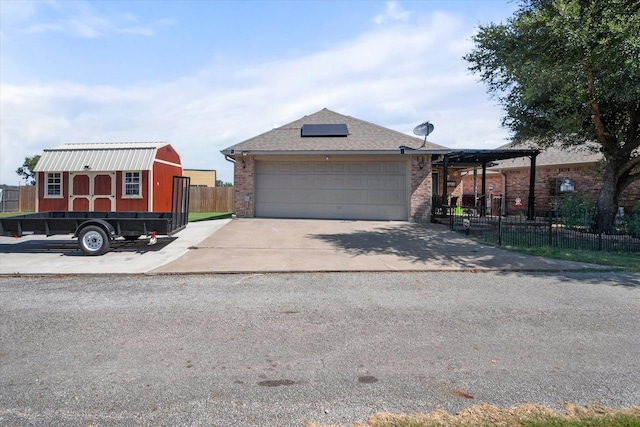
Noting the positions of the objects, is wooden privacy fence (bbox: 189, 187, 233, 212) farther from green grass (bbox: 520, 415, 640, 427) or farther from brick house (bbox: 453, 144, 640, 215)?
green grass (bbox: 520, 415, 640, 427)

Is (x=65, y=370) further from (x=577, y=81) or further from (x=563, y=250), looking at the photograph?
(x=577, y=81)

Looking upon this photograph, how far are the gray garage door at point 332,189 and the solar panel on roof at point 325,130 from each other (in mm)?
1846

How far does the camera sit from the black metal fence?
36.7ft

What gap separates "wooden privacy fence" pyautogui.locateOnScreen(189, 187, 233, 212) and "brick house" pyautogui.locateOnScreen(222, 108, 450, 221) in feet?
29.3

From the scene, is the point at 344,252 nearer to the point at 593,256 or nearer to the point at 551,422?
the point at 593,256

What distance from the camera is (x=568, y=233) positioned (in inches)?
512

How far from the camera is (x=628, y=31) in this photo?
9.70 metres

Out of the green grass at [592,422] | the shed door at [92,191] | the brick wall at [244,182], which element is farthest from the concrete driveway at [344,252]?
the green grass at [592,422]

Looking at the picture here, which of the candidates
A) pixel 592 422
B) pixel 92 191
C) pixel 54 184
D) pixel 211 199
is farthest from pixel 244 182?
pixel 592 422

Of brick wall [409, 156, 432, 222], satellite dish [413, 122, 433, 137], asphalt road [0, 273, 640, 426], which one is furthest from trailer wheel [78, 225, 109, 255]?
satellite dish [413, 122, 433, 137]

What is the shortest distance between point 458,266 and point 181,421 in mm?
6986

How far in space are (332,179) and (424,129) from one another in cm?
429

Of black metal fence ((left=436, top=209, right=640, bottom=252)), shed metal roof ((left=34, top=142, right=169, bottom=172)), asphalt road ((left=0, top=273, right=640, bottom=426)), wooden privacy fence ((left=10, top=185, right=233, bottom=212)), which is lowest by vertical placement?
asphalt road ((left=0, top=273, right=640, bottom=426))

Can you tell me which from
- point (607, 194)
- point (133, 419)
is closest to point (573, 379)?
point (133, 419)
